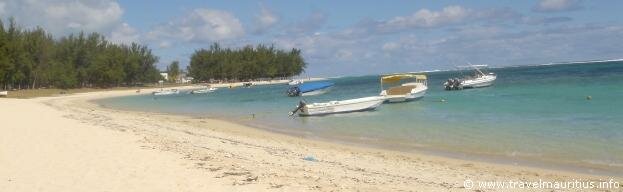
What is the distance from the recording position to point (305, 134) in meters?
23.5

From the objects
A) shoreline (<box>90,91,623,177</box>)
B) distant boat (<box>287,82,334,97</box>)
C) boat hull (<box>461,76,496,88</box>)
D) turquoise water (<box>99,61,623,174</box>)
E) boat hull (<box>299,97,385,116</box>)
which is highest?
boat hull (<box>461,76,496,88</box>)

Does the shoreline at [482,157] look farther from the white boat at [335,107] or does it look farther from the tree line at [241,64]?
the tree line at [241,64]

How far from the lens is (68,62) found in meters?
102

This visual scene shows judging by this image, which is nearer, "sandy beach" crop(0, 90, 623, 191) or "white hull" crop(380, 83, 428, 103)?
"sandy beach" crop(0, 90, 623, 191)

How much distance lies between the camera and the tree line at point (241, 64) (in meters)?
148

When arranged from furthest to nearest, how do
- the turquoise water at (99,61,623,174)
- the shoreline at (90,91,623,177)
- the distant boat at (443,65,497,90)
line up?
the distant boat at (443,65,497,90), the turquoise water at (99,61,623,174), the shoreline at (90,91,623,177)

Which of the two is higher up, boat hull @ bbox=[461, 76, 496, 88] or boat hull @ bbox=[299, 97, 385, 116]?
boat hull @ bbox=[461, 76, 496, 88]

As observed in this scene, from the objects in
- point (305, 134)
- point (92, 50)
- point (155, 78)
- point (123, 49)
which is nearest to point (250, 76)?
point (155, 78)

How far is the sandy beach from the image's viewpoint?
10.0 metres

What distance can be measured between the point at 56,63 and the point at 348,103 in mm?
76058

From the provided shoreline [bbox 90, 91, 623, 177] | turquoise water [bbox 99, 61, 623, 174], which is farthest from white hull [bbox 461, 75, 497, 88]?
shoreline [bbox 90, 91, 623, 177]

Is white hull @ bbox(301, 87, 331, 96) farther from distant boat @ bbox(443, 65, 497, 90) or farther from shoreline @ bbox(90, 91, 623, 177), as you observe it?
shoreline @ bbox(90, 91, 623, 177)

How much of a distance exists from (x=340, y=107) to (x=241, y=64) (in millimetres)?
119578

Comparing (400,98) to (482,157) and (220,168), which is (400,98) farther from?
(220,168)
